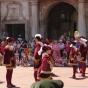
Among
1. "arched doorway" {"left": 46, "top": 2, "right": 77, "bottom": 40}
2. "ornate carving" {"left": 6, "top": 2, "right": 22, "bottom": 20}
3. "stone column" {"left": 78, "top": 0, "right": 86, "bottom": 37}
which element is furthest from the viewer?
"arched doorway" {"left": 46, "top": 2, "right": 77, "bottom": 40}

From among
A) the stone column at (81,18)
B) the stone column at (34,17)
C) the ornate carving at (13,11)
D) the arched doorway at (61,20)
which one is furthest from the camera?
the arched doorway at (61,20)

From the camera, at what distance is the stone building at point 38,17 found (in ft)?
93.8

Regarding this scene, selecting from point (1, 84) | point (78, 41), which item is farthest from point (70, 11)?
point (1, 84)

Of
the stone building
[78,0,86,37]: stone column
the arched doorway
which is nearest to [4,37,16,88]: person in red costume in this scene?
[78,0,86,37]: stone column

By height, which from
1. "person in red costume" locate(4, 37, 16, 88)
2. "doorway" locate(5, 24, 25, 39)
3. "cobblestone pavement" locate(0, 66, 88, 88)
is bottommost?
"cobblestone pavement" locate(0, 66, 88, 88)

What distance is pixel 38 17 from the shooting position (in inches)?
1129

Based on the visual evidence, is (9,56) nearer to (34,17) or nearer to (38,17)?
(34,17)

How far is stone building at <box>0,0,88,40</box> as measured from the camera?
1125 inches

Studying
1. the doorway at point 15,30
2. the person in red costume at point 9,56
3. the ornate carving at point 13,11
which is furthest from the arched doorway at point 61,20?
the person in red costume at point 9,56

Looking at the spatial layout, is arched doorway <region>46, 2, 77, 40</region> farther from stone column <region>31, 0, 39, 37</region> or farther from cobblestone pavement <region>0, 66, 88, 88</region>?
cobblestone pavement <region>0, 66, 88, 88</region>

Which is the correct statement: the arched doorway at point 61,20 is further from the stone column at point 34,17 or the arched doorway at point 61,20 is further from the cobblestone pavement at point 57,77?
the cobblestone pavement at point 57,77

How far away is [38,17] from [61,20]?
1672 millimetres

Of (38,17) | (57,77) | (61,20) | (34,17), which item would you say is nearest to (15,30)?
(34,17)

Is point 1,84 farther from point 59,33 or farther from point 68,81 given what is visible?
point 59,33
